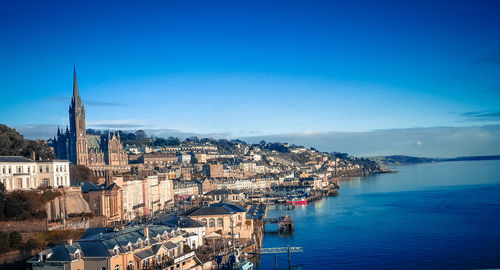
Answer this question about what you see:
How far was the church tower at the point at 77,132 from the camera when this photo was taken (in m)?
61.0

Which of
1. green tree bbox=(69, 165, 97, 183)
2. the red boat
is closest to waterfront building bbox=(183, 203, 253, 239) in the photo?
green tree bbox=(69, 165, 97, 183)

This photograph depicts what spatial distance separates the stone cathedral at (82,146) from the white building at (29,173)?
92.3 ft

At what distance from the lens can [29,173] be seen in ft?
93.7

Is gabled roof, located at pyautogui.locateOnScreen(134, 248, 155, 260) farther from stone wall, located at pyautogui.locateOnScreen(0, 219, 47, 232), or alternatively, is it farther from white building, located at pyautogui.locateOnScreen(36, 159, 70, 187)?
white building, located at pyautogui.locateOnScreen(36, 159, 70, 187)

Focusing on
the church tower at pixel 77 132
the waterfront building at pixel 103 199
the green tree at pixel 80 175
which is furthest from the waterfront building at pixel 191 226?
the church tower at pixel 77 132

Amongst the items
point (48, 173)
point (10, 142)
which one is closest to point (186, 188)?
point (10, 142)

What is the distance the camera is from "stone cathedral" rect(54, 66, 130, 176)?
6131cm

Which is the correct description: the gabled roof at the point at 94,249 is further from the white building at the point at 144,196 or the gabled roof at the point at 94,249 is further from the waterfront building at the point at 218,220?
the white building at the point at 144,196

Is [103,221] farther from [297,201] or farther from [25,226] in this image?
[297,201]

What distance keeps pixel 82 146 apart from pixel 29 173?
117 feet

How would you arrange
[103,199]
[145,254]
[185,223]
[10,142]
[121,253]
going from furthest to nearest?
[10,142] → [103,199] → [185,223] → [145,254] → [121,253]

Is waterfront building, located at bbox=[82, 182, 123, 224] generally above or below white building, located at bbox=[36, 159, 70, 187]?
below

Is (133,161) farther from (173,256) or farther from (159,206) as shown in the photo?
(173,256)

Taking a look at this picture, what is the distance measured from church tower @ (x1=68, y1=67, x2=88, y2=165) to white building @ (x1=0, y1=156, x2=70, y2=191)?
31.8 metres
